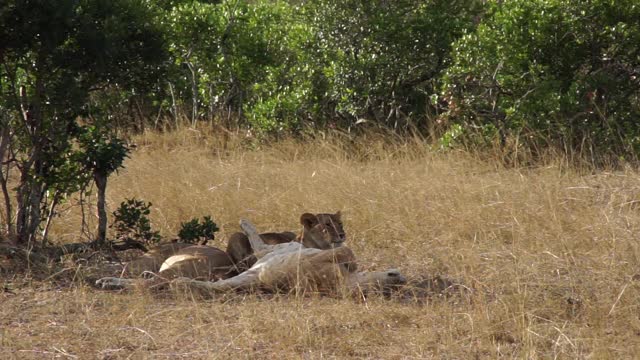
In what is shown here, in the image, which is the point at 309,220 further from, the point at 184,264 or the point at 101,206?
the point at 101,206

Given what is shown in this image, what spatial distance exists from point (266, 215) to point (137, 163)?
2504mm

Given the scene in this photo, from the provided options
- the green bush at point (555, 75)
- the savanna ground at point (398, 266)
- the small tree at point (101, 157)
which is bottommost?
the savanna ground at point (398, 266)

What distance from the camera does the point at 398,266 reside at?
6.82 meters

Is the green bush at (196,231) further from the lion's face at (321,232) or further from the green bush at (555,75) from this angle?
the green bush at (555,75)

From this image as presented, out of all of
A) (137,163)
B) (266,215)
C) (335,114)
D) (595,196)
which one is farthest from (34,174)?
(335,114)

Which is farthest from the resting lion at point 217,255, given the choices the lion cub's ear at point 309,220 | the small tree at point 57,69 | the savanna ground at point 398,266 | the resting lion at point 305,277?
the small tree at point 57,69

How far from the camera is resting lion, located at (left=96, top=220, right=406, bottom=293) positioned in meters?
5.90

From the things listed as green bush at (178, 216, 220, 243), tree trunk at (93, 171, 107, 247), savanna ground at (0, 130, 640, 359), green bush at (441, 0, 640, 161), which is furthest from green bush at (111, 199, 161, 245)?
green bush at (441, 0, 640, 161)

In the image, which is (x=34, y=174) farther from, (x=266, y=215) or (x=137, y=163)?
(x=137, y=163)

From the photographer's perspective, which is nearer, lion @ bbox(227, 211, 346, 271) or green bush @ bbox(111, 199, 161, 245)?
lion @ bbox(227, 211, 346, 271)

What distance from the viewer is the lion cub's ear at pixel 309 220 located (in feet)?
21.6

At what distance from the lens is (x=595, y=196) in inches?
316

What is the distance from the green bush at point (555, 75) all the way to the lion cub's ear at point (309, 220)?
380 cm

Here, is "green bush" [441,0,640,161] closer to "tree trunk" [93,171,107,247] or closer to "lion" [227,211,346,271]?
"lion" [227,211,346,271]
